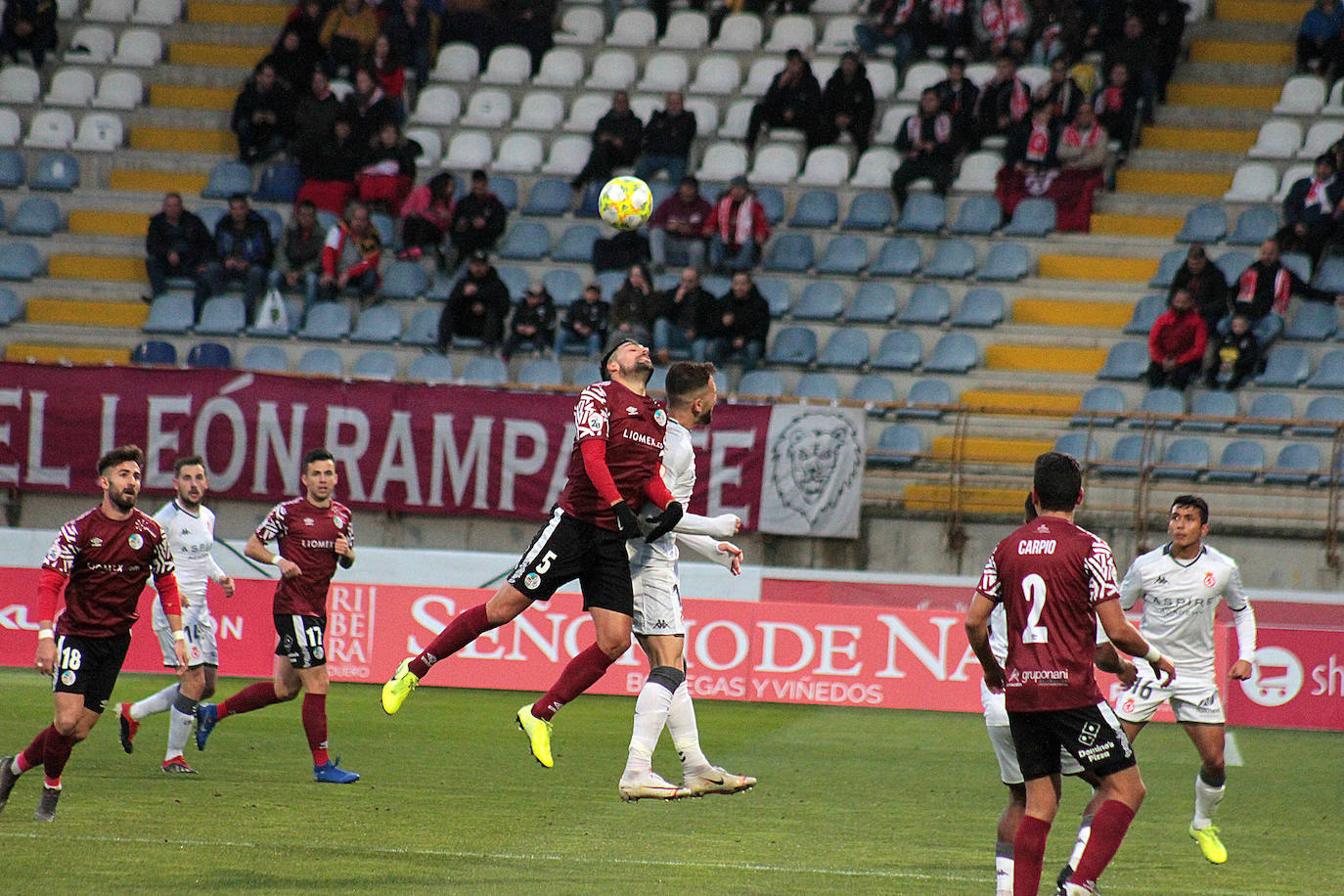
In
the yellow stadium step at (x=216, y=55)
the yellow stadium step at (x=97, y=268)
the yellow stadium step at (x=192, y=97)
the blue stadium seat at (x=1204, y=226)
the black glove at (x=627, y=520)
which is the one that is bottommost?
the black glove at (x=627, y=520)

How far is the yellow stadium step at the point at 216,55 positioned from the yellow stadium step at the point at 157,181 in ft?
7.37

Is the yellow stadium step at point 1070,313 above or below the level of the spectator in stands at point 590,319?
above

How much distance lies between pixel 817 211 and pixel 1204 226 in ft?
15.4

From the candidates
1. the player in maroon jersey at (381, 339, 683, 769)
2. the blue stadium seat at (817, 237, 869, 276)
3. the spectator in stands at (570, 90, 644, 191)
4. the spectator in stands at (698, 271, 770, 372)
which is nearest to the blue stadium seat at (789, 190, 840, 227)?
the blue stadium seat at (817, 237, 869, 276)

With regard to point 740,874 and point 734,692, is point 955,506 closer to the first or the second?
point 734,692

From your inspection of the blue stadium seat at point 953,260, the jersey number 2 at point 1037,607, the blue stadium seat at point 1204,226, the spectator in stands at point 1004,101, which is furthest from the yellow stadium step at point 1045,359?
the jersey number 2 at point 1037,607

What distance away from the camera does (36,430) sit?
17.9 m

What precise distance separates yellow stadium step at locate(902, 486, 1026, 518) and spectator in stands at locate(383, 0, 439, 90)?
1031 centimetres

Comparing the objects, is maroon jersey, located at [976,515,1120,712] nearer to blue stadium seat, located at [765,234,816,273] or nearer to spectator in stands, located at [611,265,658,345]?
spectator in stands, located at [611,265,658,345]

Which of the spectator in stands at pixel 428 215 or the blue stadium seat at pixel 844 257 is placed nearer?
the blue stadium seat at pixel 844 257

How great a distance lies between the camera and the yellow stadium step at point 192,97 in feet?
77.5

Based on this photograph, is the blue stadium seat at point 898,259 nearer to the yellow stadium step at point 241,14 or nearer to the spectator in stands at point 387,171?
Answer: the spectator in stands at point 387,171

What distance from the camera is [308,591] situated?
10438 millimetres

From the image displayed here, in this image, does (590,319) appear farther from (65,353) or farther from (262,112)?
(65,353)
